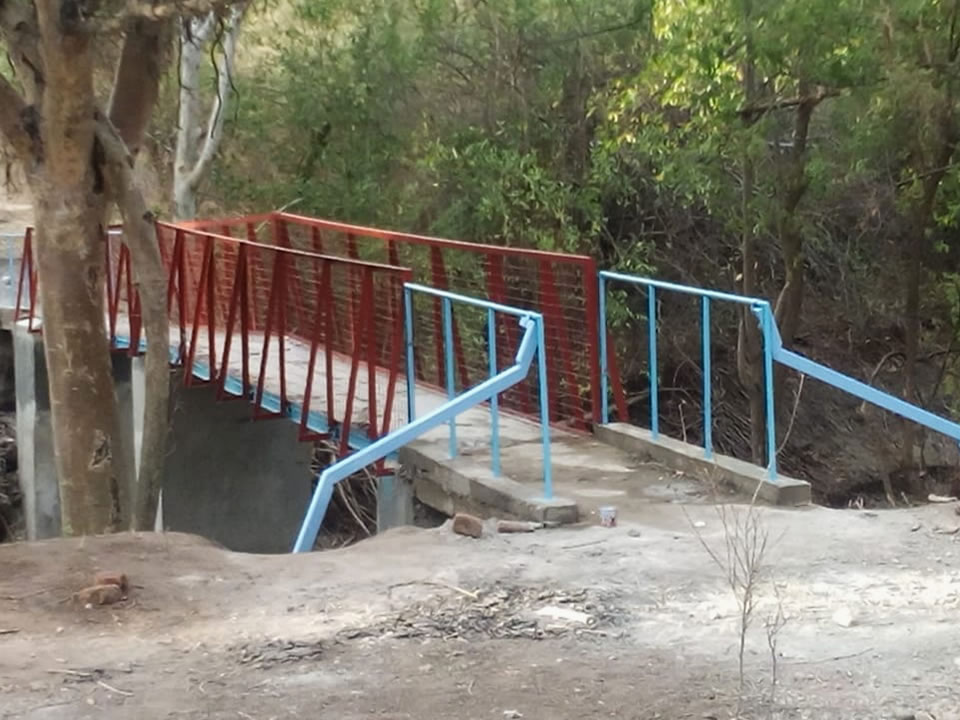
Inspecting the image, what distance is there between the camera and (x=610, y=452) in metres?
8.85

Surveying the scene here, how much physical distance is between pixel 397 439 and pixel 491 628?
2162mm

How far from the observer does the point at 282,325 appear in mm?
10047

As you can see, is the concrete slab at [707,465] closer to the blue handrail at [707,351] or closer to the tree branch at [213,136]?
the blue handrail at [707,351]

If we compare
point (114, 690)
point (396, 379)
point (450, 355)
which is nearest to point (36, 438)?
point (396, 379)

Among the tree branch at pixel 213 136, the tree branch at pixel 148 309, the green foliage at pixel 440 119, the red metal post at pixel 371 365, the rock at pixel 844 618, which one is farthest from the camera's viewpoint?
the tree branch at pixel 213 136

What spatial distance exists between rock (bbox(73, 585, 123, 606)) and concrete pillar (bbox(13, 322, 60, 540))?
10.2 m

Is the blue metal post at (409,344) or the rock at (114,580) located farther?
the blue metal post at (409,344)

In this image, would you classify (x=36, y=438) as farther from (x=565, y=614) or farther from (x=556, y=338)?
(x=565, y=614)

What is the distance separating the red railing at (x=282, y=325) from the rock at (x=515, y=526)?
1.98 meters

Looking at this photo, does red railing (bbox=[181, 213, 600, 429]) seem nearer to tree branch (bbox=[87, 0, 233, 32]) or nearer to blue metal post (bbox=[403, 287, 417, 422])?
blue metal post (bbox=[403, 287, 417, 422])

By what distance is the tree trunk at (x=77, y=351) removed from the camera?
895 cm

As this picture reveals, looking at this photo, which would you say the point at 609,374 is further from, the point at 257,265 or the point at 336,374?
the point at 257,265

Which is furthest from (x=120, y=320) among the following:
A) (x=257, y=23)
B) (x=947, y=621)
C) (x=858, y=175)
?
(x=947, y=621)

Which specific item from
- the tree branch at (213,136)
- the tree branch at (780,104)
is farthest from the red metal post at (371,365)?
the tree branch at (213,136)
